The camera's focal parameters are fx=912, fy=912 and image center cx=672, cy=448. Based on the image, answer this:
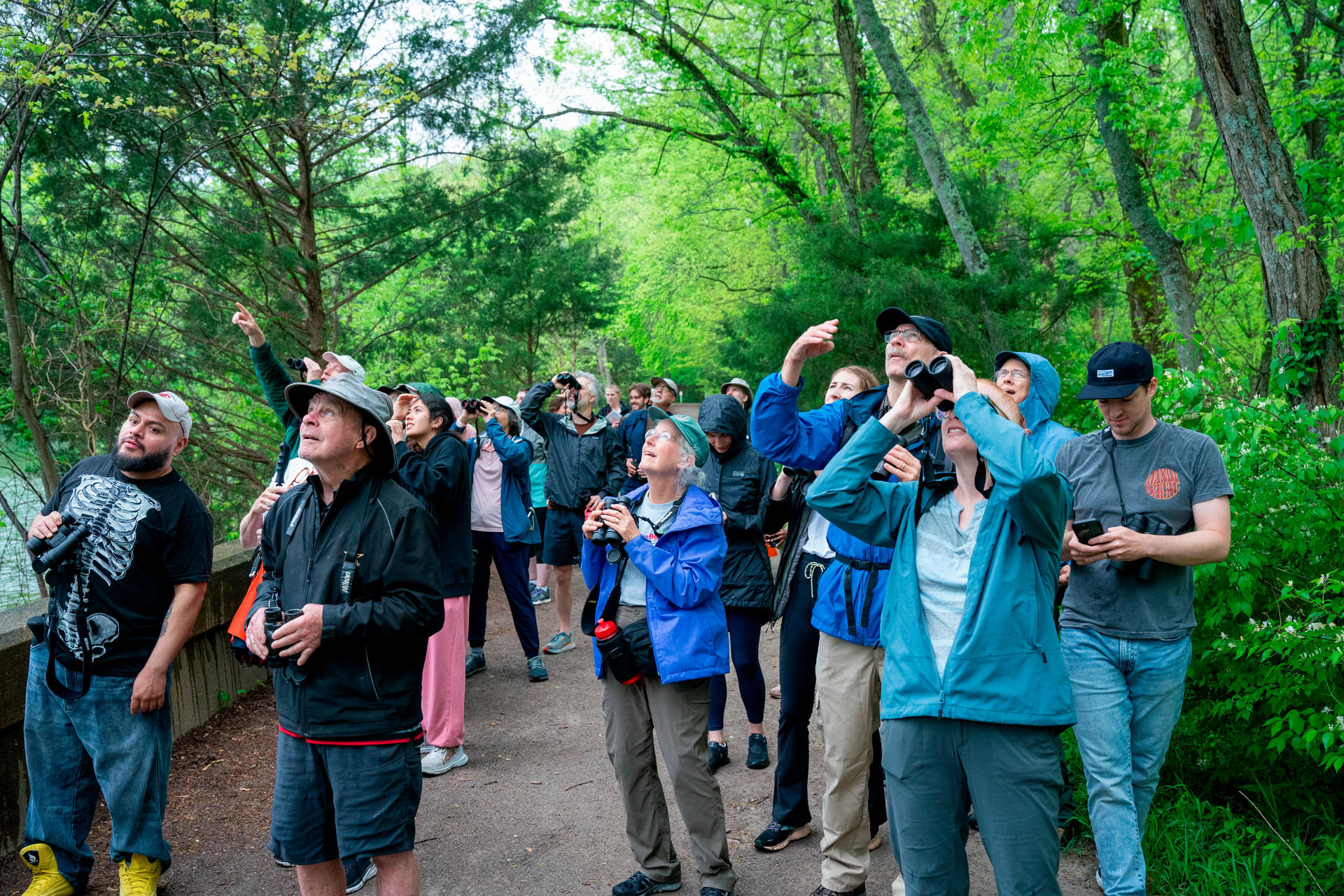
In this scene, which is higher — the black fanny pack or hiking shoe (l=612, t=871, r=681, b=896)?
the black fanny pack

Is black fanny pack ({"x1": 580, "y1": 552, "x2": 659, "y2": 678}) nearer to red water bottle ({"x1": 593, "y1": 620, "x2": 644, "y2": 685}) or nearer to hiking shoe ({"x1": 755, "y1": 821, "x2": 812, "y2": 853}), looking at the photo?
red water bottle ({"x1": 593, "y1": 620, "x2": 644, "y2": 685})

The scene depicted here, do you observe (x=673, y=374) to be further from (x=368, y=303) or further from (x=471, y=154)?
(x=471, y=154)

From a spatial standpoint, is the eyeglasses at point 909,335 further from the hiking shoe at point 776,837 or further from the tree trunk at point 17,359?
the tree trunk at point 17,359

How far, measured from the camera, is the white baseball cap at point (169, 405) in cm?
383

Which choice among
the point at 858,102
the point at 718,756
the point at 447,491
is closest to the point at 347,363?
the point at 447,491

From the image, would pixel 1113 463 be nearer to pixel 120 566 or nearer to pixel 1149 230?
pixel 120 566

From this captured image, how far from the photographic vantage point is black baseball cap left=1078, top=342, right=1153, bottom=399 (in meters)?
3.41

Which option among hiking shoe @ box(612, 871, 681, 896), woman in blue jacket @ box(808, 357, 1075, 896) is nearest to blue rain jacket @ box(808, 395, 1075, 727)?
woman in blue jacket @ box(808, 357, 1075, 896)

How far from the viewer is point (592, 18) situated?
15.2 meters

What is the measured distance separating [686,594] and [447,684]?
7.88ft

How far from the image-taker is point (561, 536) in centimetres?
791

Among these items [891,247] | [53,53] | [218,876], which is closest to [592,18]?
[891,247]

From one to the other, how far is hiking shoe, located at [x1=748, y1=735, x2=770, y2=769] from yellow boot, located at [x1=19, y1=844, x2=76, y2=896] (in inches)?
131

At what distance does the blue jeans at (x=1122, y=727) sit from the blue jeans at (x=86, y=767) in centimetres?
371
